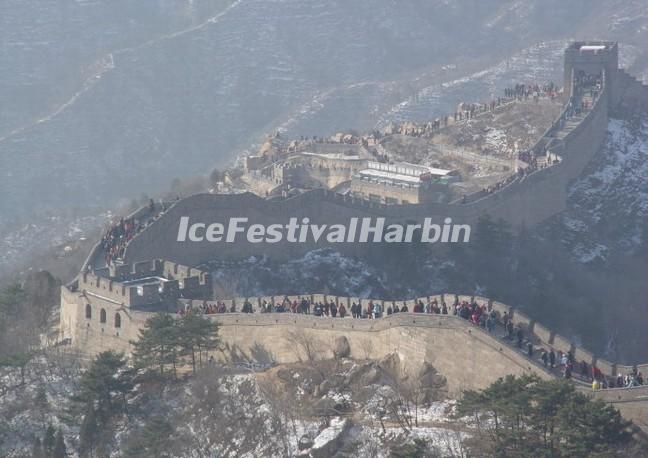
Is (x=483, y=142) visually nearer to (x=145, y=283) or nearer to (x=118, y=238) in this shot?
(x=118, y=238)

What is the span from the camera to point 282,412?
64.3 meters

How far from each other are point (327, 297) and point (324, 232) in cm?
1969

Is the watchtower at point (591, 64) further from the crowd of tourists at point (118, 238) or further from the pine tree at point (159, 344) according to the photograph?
the pine tree at point (159, 344)

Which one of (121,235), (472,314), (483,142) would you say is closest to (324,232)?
(121,235)

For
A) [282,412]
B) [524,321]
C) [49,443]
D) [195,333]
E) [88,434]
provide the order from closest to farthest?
1. [282,412]
2. [524,321]
3. [49,443]
4. [88,434]
5. [195,333]

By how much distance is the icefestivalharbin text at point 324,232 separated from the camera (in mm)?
85125

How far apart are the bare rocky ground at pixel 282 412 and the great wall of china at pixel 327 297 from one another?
95 cm

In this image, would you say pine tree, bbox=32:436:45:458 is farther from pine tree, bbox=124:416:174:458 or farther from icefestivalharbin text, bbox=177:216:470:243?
icefestivalharbin text, bbox=177:216:470:243

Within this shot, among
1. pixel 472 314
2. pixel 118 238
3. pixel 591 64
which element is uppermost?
pixel 591 64

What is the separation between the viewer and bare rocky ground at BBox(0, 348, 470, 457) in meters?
61.6

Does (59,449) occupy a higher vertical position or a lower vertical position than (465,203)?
lower

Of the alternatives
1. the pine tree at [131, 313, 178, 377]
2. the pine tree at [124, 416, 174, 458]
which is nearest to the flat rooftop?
the pine tree at [131, 313, 178, 377]

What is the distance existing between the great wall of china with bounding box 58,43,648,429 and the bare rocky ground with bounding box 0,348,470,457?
95cm

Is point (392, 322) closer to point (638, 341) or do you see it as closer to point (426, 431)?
point (426, 431)
